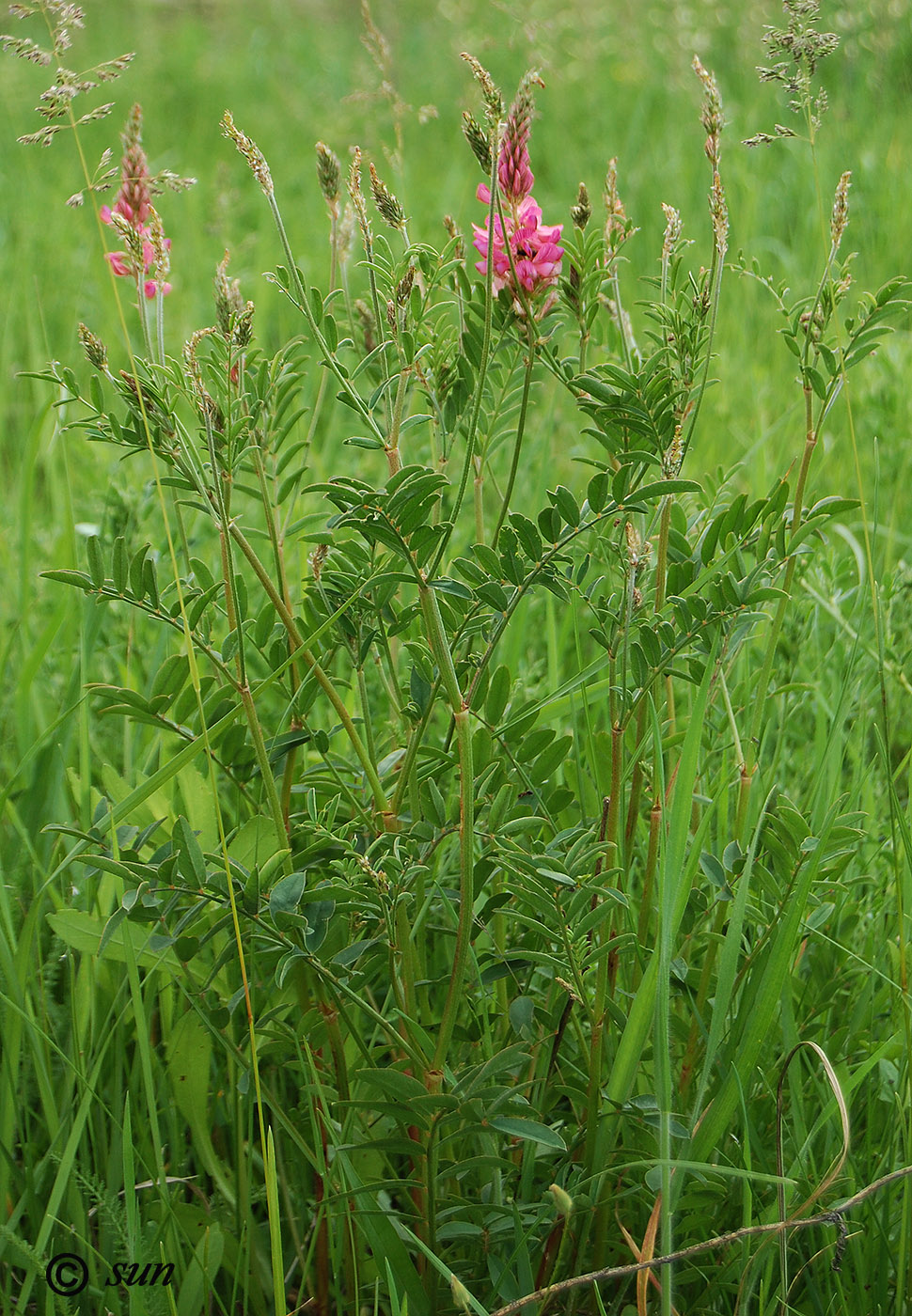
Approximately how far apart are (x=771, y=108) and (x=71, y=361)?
8.91 ft

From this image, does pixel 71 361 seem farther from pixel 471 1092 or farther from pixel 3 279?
pixel 471 1092

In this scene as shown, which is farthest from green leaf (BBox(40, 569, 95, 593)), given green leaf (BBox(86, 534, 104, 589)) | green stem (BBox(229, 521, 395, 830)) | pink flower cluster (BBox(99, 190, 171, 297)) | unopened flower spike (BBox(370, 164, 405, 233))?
unopened flower spike (BBox(370, 164, 405, 233))

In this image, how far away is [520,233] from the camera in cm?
81

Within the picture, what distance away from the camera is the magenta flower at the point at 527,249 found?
2.68 ft

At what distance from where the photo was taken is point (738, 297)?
113 inches

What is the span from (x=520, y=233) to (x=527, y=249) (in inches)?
0.5

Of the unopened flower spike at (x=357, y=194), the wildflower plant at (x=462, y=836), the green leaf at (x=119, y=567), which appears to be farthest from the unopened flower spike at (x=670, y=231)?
the green leaf at (x=119, y=567)

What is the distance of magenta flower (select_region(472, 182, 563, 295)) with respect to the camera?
2.68 feet

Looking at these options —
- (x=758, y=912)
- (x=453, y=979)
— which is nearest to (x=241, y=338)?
(x=453, y=979)

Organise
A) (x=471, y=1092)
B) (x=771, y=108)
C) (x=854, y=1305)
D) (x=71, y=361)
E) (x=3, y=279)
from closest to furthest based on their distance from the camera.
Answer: (x=471, y=1092) → (x=854, y=1305) → (x=71, y=361) → (x=3, y=279) → (x=771, y=108)

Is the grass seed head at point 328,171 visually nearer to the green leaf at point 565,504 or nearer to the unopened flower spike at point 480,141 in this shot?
the unopened flower spike at point 480,141

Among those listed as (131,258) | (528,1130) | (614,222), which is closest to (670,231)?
(614,222)

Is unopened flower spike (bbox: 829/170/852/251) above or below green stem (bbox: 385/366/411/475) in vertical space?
above

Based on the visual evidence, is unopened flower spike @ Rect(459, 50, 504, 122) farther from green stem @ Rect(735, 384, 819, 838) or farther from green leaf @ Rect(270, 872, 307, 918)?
green leaf @ Rect(270, 872, 307, 918)
